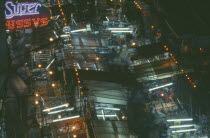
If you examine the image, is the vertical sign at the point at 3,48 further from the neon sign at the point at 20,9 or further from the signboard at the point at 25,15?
the neon sign at the point at 20,9

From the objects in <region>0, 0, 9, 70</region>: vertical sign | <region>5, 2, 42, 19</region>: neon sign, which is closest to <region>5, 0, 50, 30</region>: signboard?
<region>5, 2, 42, 19</region>: neon sign

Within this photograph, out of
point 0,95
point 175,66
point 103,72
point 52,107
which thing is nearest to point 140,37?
point 175,66

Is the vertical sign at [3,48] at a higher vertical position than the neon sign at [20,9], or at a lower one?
lower

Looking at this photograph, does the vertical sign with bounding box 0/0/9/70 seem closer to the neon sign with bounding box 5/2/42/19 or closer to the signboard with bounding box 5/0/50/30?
the signboard with bounding box 5/0/50/30

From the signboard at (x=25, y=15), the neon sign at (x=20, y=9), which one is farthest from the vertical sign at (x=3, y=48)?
the neon sign at (x=20, y=9)

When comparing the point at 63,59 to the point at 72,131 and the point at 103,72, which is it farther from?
the point at 72,131

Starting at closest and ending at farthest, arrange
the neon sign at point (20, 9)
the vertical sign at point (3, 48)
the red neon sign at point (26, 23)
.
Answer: the vertical sign at point (3, 48) < the red neon sign at point (26, 23) < the neon sign at point (20, 9)

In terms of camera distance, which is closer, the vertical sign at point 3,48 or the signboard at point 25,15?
the vertical sign at point 3,48
